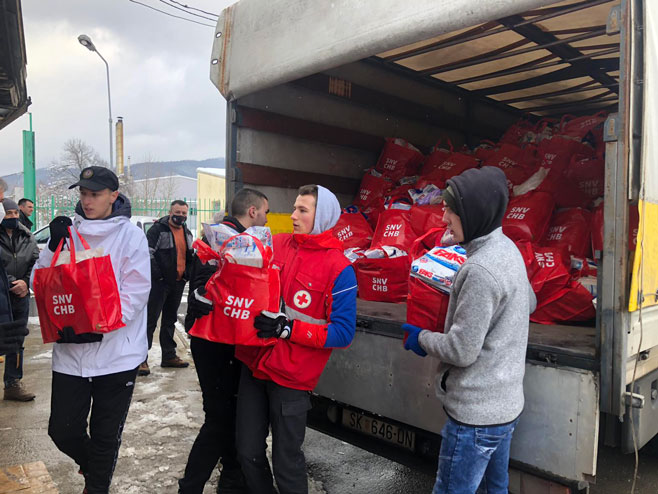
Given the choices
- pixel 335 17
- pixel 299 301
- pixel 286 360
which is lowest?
pixel 286 360

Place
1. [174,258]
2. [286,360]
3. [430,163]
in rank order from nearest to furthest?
[286,360] → [430,163] → [174,258]

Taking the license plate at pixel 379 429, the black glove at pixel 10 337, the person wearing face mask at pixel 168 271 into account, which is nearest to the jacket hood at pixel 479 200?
the license plate at pixel 379 429

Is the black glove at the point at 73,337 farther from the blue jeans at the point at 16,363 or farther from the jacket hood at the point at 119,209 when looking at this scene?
the blue jeans at the point at 16,363

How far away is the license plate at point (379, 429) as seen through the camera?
260cm

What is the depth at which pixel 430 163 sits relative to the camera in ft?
15.8

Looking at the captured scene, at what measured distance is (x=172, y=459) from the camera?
3.44 meters

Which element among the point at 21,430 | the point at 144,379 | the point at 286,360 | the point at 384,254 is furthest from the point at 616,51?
the point at 21,430

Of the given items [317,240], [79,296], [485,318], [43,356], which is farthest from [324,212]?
[43,356]

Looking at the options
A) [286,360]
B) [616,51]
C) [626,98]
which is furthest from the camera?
[616,51]

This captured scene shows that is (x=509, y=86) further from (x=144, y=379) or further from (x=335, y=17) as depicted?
(x=144, y=379)

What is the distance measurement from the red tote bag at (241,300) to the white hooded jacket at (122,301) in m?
0.53

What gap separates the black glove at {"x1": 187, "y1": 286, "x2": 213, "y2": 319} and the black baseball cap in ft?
2.37

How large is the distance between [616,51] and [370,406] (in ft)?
11.5

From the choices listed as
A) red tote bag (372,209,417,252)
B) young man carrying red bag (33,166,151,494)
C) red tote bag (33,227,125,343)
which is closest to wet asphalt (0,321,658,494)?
young man carrying red bag (33,166,151,494)
